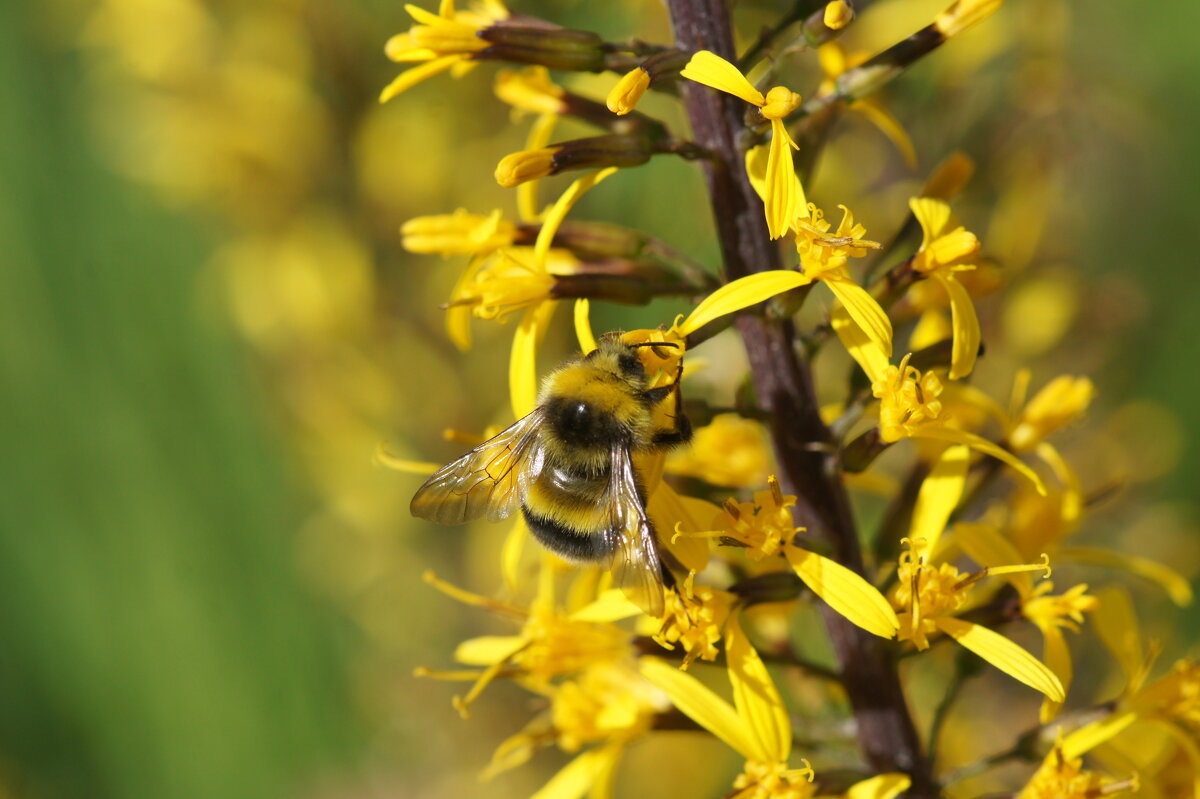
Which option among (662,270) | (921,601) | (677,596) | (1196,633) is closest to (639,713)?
(677,596)

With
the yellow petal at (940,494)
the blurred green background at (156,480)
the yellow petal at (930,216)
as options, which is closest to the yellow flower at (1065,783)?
the yellow petal at (940,494)

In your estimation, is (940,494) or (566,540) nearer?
(940,494)

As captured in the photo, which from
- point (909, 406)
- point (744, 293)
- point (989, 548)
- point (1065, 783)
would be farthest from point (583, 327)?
point (1065, 783)

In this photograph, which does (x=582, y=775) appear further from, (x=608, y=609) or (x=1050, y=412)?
(x=1050, y=412)

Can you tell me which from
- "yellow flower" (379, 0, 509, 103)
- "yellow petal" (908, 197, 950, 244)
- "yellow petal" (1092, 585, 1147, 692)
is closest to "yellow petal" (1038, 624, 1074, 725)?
"yellow petal" (1092, 585, 1147, 692)

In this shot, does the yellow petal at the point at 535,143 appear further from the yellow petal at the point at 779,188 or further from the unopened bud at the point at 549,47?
the yellow petal at the point at 779,188

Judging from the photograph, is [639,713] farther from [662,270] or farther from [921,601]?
[662,270]
